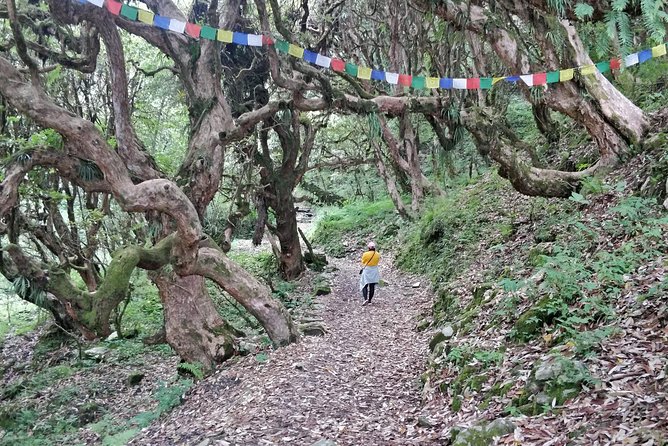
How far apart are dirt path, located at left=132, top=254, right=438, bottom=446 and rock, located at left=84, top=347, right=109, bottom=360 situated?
413 centimetres

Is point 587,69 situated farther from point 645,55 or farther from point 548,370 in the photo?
point 548,370

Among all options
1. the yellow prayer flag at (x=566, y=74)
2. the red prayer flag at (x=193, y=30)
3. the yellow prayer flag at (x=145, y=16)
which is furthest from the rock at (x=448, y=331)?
the yellow prayer flag at (x=145, y=16)

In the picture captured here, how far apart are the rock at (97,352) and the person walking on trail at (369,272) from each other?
17.5ft

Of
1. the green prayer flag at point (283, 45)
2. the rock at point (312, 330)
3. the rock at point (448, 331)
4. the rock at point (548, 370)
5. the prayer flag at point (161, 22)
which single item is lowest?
the rock at point (312, 330)

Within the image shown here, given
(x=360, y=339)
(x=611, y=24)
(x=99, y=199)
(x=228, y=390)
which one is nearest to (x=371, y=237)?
(x=99, y=199)

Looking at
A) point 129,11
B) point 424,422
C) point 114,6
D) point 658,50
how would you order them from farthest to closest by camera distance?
point 658,50 < point 129,11 < point 114,6 < point 424,422

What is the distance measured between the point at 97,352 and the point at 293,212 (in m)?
5.57

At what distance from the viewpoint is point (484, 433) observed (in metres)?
3.52

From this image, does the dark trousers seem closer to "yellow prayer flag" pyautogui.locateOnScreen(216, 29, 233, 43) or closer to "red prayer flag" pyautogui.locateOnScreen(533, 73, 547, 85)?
"red prayer flag" pyautogui.locateOnScreen(533, 73, 547, 85)

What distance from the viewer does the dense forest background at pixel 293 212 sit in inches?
183

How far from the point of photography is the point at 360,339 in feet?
25.1

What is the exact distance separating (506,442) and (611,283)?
2.28 meters

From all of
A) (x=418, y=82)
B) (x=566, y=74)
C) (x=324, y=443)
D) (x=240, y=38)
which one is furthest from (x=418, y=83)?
(x=324, y=443)

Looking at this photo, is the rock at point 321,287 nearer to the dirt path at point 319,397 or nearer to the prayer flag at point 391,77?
the dirt path at point 319,397
